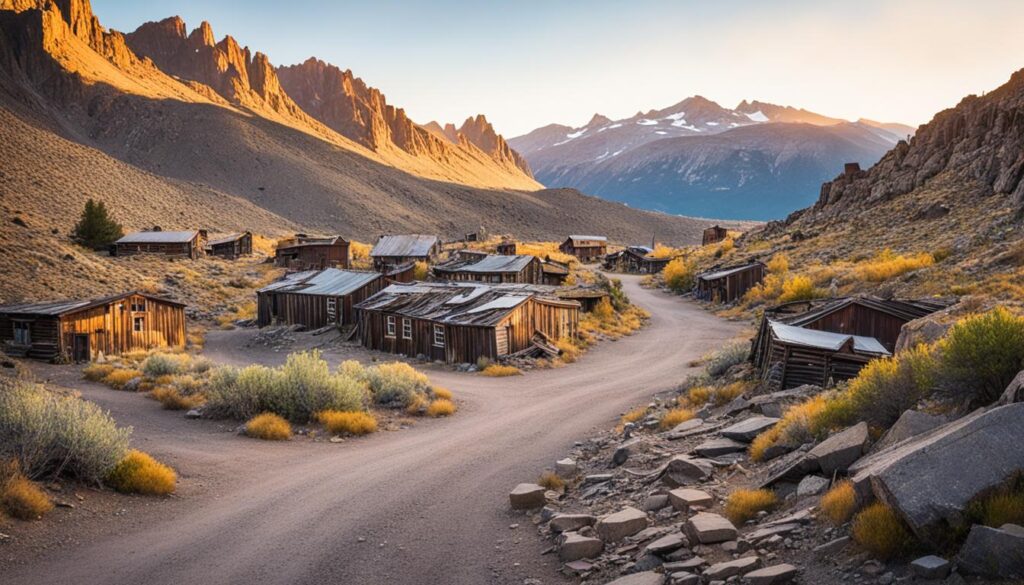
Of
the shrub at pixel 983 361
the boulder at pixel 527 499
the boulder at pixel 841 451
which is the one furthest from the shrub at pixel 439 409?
the shrub at pixel 983 361

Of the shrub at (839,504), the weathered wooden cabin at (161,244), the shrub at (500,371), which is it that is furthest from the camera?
the weathered wooden cabin at (161,244)

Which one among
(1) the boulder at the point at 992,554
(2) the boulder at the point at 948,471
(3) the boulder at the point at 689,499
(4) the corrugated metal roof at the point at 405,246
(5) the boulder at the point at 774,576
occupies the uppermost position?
(4) the corrugated metal roof at the point at 405,246

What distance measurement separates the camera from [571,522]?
369 inches

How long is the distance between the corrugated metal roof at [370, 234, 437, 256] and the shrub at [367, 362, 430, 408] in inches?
1694

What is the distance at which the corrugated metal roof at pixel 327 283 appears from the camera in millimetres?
42531

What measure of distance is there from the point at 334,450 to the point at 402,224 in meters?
99.3

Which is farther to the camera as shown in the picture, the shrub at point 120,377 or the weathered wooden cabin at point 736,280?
the weathered wooden cabin at point 736,280

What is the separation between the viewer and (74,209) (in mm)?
71250

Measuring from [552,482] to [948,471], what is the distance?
22.8ft

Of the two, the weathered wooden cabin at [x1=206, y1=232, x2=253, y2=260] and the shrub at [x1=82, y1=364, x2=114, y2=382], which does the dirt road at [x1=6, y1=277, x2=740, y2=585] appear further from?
the weathered wooden cabin at [x1=206, y1=232, x2=253, y2=260]

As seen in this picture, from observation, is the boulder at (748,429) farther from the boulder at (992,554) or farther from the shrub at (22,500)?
the shrub at (22,500)

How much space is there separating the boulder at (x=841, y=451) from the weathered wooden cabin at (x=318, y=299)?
34957mm

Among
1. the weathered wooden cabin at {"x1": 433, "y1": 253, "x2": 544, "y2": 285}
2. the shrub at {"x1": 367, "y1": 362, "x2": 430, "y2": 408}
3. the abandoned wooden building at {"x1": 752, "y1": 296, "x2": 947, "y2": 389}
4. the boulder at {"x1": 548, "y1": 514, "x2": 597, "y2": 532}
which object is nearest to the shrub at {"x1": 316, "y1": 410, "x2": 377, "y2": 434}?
the shrub at {"x1": 367, "y1": 362, "x2": 430, "y2": 408}

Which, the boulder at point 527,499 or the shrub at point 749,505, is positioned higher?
the shrub at point 749,505
